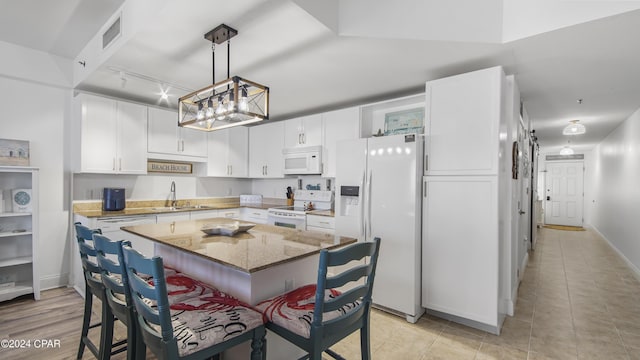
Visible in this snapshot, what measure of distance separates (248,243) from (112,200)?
280cm

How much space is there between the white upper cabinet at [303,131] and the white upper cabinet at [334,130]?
12 cm

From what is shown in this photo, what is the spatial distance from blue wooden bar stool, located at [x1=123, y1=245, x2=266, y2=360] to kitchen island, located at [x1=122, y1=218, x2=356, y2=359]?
19 cm

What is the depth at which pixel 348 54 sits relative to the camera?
8.21 feet

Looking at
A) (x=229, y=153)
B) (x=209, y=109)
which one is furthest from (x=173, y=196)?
(x=209, y=109)

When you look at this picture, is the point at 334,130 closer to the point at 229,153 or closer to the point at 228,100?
the point at 229,153

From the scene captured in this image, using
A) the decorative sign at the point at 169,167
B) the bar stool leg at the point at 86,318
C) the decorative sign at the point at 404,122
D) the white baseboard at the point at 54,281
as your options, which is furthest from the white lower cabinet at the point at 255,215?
the bar stool leg at the point at 86,318

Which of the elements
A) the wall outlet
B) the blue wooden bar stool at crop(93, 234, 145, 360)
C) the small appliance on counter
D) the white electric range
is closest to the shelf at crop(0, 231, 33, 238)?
the small appliance on counter

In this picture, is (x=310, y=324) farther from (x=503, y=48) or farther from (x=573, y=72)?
(x=573, y=72)

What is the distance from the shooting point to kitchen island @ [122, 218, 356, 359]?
1576 mm

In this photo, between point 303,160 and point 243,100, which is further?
point 303,160

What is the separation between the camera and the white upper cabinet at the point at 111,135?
3.47 m

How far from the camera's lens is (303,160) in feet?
14.3

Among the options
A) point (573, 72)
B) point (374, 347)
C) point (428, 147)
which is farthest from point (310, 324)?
point (573, 72)

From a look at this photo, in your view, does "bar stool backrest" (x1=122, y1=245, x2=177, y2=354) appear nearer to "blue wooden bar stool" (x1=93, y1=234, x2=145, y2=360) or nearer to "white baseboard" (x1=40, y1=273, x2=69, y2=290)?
"blue wooden bar stool" (x1=93, y1=234, x2=145, y2=360)
